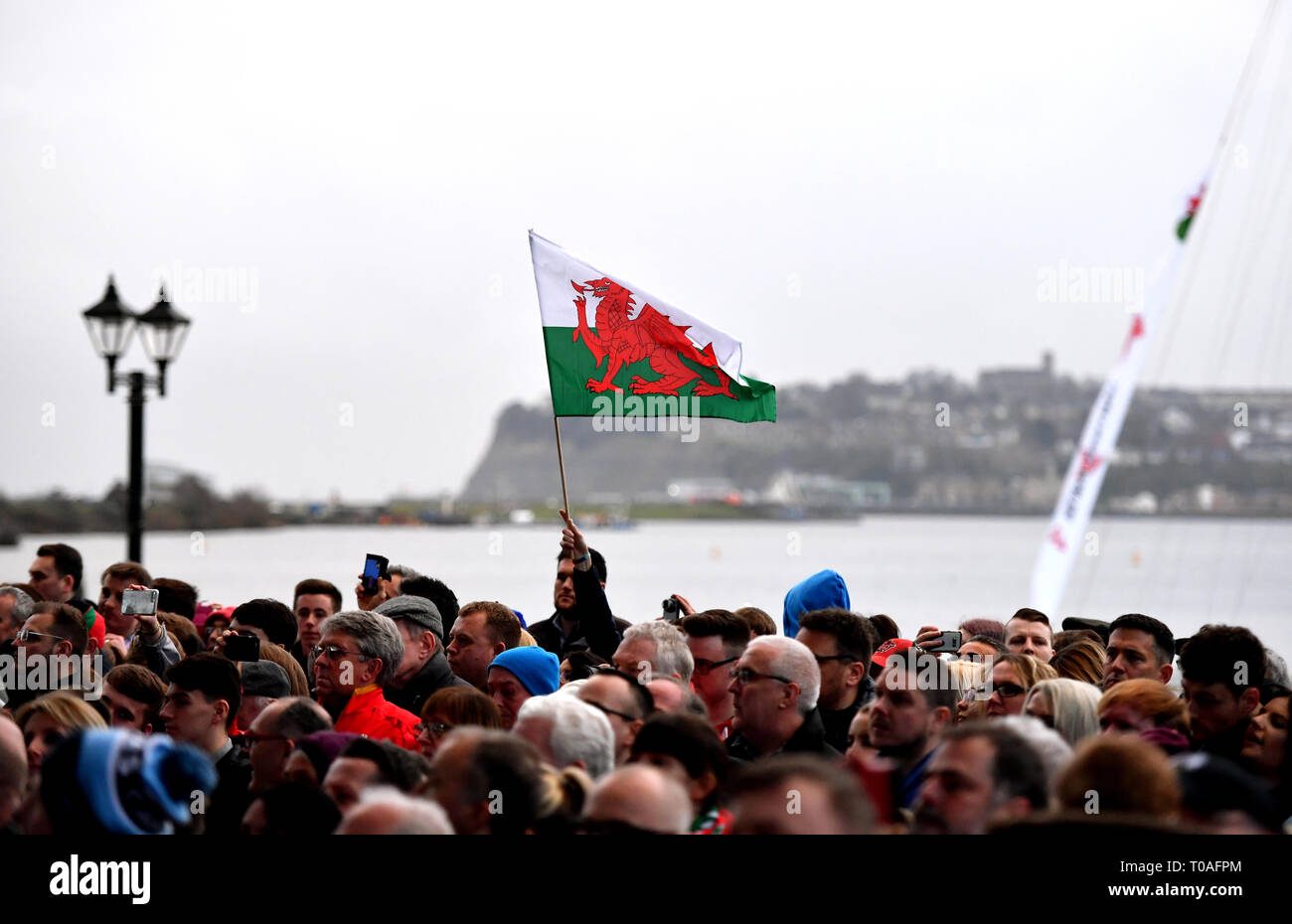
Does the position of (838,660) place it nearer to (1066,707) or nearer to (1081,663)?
(1066,707)

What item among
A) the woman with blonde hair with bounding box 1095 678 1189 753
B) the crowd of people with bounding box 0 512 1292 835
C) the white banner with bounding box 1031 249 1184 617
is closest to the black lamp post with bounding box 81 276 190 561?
the crowd of people with bounding box 0 512 1292 835

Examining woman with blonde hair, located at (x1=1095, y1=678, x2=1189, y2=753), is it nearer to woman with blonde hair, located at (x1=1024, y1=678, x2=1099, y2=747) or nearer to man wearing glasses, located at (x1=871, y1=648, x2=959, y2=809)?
woman with blonde hair, located at (x1=1024, y1=678, x2=1099, y2=747)

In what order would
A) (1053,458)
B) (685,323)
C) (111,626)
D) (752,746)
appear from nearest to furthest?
(752,746)
(685,323)
(111,626)
(1053,458)

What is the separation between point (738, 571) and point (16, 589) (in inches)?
3193

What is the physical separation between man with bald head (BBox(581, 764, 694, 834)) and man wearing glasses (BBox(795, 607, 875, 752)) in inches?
103

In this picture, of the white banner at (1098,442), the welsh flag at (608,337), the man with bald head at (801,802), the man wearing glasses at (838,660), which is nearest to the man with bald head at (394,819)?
the man with bald head at (801,802)

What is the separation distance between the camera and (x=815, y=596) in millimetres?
8242

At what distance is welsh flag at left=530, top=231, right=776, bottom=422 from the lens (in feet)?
30.0

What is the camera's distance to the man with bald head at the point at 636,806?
4180 millimetres

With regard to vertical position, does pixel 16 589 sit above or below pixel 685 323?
below

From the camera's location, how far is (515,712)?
6785 millimetres
